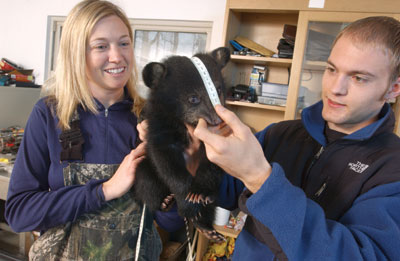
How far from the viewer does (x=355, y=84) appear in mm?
973

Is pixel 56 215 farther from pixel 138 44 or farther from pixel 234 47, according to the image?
pixel 138 44

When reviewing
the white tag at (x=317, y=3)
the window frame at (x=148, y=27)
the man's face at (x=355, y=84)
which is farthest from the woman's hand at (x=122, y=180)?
the window frame at (x=148, y=27)

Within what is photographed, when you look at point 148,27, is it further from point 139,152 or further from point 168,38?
point 139,152

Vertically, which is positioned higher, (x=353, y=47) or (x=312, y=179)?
(x=353, y=47)

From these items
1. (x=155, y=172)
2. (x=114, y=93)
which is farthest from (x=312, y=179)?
(x=114, y=93)

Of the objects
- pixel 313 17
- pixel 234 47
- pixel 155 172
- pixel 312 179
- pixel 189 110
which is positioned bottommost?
pixel 155 172

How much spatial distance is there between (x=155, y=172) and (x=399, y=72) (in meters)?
1.11

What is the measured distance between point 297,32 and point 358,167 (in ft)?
7.59

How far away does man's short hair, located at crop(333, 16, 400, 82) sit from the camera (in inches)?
36.2

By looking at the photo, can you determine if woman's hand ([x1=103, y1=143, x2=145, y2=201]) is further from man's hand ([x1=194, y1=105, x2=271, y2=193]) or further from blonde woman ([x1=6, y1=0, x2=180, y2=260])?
man's hand ([x1=194, y1=105, x2=271, y2=193])

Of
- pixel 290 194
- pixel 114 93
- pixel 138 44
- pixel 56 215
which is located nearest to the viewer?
pixel 290 194

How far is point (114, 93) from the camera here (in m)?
1.50

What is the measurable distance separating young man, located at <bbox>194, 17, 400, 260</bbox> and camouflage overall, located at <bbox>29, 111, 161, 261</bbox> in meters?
0.55

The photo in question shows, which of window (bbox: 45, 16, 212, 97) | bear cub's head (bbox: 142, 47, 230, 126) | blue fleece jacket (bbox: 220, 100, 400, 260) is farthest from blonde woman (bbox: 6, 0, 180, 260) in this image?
window (bbox: 45, 16, 212, 97)
